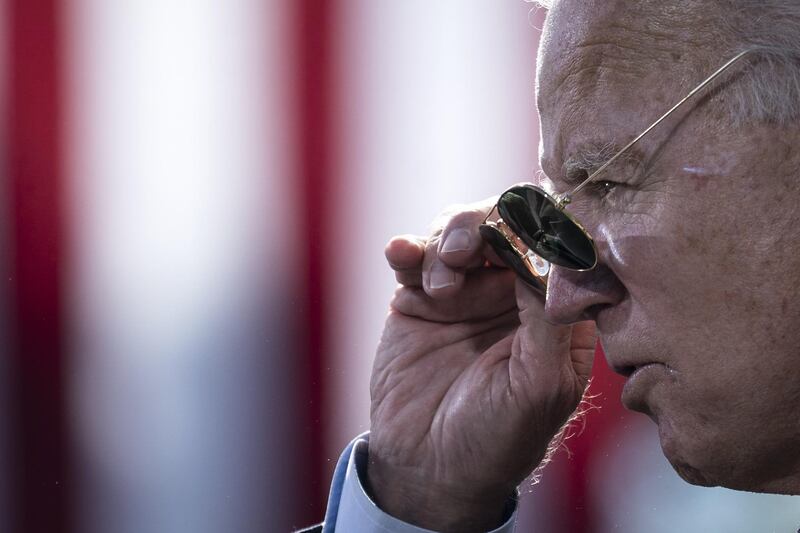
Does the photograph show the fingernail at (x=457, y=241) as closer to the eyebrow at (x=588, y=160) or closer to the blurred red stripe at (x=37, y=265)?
the eyebrow at (x=588, y=160)

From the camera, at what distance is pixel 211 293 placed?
2559 millimetres

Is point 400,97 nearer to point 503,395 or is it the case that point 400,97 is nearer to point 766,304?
point 503,395

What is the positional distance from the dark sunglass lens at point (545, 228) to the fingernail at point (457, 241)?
0.49 ft

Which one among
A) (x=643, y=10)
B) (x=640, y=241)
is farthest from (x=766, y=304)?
(x=643, y=10)

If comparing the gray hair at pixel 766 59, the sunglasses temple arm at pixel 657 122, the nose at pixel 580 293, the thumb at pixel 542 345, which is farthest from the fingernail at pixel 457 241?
the gray hair at pixel 766 59

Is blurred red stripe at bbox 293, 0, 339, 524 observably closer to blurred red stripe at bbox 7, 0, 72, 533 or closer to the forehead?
blurred red stripe at bbox 7, 0, 72, 533

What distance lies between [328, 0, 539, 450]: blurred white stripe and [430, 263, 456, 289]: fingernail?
96 cm

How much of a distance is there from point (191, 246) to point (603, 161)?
157 cm

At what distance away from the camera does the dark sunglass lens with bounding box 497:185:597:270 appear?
128 centimetres

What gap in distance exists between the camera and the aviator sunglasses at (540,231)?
4.17ft

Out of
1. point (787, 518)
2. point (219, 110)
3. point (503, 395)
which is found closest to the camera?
point (503, 395)

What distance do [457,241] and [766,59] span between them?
648 millimetres

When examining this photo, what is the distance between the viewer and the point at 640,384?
131cm

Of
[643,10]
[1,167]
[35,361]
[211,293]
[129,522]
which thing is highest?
[643,10]
